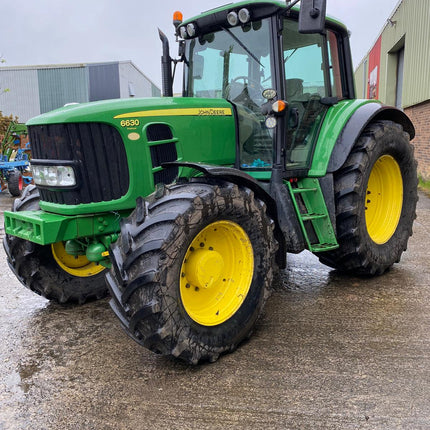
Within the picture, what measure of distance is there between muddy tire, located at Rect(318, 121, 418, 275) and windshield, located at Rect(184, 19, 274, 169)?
809mm

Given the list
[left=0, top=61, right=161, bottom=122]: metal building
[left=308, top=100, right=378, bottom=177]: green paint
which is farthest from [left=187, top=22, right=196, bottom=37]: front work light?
[left=0, top=61, right=161, bottom=122]: metal building

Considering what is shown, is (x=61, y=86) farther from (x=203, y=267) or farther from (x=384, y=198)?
(x=203, y=267)

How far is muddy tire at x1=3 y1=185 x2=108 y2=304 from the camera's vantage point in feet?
11.8

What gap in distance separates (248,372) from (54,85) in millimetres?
32175

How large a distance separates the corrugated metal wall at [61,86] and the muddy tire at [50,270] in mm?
28970

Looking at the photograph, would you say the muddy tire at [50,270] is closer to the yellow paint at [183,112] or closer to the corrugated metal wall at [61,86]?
the yellow paint at [183,112]

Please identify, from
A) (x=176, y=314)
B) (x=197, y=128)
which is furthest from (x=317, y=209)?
(x=176, y=314)

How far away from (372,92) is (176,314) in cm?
2375

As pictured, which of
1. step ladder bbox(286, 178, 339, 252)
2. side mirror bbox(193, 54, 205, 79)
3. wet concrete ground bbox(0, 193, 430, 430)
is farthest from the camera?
side mirror bbox(193, 54, 205, 79)

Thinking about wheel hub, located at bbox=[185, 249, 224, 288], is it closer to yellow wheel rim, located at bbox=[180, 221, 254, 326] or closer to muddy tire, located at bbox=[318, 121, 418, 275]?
yellow wheel rim, located at bbox=[180, 221, 254, 326]

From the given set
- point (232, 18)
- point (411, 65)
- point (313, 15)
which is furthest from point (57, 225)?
point (411, 65)

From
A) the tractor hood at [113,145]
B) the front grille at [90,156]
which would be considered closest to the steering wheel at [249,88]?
the tractor hood at [113,145]

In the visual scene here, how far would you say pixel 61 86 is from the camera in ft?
102

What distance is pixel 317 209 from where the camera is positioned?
3.85 meters
